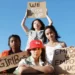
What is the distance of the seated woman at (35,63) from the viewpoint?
3.68m

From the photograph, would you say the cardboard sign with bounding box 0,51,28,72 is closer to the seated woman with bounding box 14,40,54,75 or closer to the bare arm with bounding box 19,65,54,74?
the seated woman with bounding box 14,40,54,75

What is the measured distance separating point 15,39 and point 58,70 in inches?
40.8

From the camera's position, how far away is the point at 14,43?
4723 mm

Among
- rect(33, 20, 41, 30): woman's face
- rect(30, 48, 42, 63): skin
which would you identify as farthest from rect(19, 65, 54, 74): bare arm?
rect(33, 20, 41, 30): woman's face

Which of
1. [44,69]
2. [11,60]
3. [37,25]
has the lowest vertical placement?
[44,69]

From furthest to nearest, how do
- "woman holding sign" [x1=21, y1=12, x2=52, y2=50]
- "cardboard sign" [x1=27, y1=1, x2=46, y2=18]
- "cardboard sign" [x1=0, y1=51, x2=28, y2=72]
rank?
"cardboard sign" [x1=27, y1=1, x2=46, y2=18]
"woman holding sign" [x1=21, y1=12, x2=52, y2=50]
"cardboard sign" [x1=0, y1=51, x2=28, y2=72]

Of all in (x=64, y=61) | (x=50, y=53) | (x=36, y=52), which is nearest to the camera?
(x=36, y=52)

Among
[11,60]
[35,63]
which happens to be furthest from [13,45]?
[35,63]

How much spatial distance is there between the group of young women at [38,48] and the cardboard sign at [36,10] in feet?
0.77

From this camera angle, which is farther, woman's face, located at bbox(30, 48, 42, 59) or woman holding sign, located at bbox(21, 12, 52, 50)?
woman holding sign, located at bbox(21, 12, 52, 50)

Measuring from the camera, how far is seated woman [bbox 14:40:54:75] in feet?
12.1

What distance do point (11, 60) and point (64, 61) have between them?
34.4 inches

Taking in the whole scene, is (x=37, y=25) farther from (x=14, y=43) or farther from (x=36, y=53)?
(x=36, y=53)

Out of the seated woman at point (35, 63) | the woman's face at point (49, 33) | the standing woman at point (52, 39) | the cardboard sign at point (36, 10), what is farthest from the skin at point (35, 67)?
the cardboard sign at point (36, 10)
